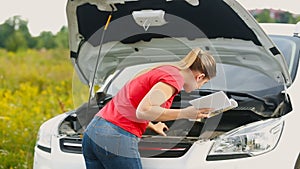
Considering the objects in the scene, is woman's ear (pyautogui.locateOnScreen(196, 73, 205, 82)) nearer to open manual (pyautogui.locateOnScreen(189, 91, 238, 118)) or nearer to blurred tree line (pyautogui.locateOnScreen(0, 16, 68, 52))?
open manual (pyautogui.locateOnScreen(189, 91, 238, 118))

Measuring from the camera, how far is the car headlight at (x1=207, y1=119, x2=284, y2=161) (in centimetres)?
381

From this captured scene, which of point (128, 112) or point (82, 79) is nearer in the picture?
point (128, 112)

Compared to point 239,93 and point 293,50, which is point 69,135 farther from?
point 293,50

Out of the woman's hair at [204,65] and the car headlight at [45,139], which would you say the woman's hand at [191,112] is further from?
the car headlight at [45,139]

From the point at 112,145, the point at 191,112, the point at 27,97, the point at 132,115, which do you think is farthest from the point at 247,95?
the point at 27,97

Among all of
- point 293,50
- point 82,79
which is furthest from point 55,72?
point 293,50

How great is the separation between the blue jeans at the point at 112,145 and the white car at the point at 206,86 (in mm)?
229

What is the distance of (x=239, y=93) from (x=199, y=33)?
0.58 m

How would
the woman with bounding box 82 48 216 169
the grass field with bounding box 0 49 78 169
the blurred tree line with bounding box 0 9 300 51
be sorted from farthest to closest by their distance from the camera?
the blurred tree line with bounding box 0 9 300 51, the grass field with bounding box 0 49 78 169, the woman with bounding box 82 48 216 169

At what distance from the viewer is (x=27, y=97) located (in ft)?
31.2

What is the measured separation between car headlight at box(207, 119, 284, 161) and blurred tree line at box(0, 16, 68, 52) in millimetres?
12652

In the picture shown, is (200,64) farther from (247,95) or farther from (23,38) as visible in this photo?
(23,38)

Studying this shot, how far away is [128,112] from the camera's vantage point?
145 inches

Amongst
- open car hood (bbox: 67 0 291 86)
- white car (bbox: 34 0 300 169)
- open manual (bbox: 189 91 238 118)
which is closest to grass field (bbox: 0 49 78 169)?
open car hood (bbox: 67 0 291 86)
